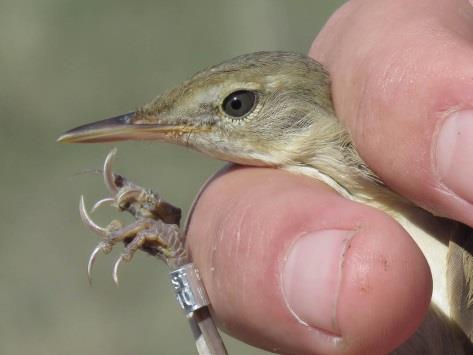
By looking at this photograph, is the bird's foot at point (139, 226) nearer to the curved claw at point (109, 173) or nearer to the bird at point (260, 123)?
the curved claw at point (109, 173)

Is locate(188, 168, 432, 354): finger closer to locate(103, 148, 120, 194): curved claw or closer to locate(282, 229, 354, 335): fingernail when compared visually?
locate(282, 229, 354, 335): fingernail

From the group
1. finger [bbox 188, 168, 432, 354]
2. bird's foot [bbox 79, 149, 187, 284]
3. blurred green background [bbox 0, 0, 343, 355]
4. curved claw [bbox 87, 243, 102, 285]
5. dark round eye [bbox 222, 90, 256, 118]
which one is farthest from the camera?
blurred green background [bbox 0, 0, 343, 355]

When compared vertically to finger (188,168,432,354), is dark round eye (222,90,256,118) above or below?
above

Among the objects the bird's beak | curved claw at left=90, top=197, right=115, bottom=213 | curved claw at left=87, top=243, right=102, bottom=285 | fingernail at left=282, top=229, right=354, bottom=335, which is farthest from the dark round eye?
fingernail at left=282, top=229, right=354, bottom=335

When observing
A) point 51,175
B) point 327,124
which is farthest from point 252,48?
point 327,124

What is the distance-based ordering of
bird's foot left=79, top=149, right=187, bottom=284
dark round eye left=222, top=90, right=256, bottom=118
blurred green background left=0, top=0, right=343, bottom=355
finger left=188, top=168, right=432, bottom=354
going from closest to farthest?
finger left=188, top=168, right=432, bottom=354
bird's foot left=79, top=149, right=187, bottom=284
dark round eye left=222, top=90, right=256, bottom=118
blurred green background left=0, top=0, right=343, bottom=355

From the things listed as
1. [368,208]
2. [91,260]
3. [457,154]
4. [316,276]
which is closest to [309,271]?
[316,276]

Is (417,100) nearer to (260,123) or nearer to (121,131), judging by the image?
(260,123)
